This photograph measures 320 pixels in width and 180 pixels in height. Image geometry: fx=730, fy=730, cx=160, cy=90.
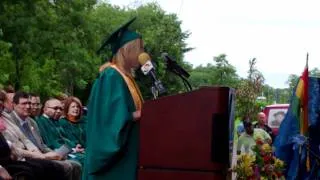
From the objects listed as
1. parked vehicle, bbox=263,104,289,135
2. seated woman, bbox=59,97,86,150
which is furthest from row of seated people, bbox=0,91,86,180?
parked vehicle, bbox=263,104,289,135

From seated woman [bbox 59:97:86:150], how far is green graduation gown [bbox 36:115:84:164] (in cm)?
10

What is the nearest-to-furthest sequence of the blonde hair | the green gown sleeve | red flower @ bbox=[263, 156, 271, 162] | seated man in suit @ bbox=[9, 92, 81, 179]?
the green gown sleeve
the blonde hair
red flower @ bbox=[263, 156, 271, 162]
seated man in suit @ bbox=[9, 92, 81, 179]

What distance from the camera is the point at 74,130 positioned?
9820mm

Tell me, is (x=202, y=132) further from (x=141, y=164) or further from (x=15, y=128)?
(x=15, y=128)

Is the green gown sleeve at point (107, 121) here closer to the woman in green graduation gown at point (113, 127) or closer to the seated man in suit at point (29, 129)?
the woman in green graduation gown at point (113, 127)

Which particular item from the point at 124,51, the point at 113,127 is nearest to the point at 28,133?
the point at 124,51

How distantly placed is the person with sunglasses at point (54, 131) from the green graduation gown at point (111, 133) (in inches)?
186

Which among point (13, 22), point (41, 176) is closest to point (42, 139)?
point (41, 176)

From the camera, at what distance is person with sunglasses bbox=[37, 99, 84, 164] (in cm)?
941

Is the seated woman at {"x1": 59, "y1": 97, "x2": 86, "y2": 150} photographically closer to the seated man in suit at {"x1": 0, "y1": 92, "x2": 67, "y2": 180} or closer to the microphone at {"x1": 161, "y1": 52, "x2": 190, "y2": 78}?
the seated man in suit at {"x1": 0, "y1": 92, "x2": 67, "y2": 180}

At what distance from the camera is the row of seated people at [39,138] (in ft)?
24.7

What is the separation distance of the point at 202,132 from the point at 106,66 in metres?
0.95

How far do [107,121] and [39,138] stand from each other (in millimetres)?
4600

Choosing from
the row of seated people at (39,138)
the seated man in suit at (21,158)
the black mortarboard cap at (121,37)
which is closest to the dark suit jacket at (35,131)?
the row of seated people at (39,138)
